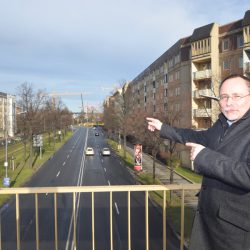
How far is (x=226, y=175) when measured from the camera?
2.43 m

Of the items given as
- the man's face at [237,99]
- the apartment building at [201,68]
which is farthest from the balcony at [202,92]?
the man's face at [237,99]

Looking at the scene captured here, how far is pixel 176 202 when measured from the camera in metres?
23.4

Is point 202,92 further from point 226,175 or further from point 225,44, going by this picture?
point 226,175

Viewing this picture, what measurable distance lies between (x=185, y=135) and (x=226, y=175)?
0.93m

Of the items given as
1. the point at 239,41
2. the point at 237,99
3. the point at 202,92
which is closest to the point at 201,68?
the point at 202,92

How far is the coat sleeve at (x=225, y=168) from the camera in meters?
2.40

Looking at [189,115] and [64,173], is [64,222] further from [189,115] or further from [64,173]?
[189,115]

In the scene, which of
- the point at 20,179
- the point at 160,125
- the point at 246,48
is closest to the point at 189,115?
the point at 246,48

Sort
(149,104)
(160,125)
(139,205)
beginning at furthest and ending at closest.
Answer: (149,104)
(139,205)
(160,125)

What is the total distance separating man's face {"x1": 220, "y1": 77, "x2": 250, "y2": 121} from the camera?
2.79 meters

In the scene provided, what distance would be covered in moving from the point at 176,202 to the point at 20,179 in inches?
596

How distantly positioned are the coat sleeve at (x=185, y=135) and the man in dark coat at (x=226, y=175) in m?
0.05

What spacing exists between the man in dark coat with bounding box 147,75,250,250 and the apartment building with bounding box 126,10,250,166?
28242mm

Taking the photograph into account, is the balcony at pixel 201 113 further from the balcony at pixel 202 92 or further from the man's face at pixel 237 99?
the man's face at pixel 237 99
